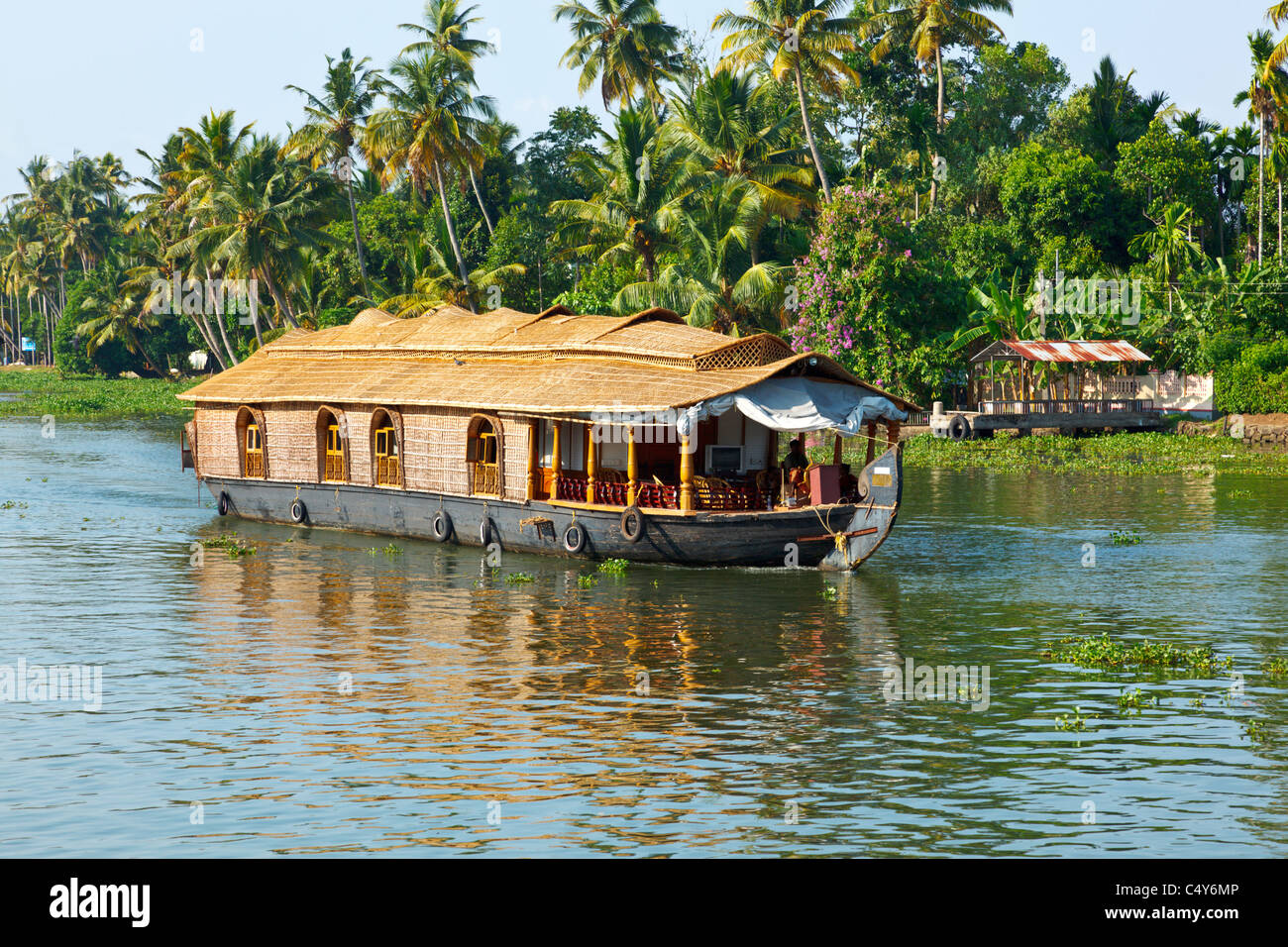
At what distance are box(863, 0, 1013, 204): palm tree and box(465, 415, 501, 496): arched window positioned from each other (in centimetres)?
3619

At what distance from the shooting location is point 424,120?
1898 inches

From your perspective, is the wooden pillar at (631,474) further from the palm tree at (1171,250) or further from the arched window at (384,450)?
the palm tree at (1171,250)

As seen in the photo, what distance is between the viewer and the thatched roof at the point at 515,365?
2109 cm

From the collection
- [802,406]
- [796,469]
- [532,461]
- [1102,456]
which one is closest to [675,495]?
[796,469]

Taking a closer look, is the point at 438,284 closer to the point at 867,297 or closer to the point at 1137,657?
the point at 867,297

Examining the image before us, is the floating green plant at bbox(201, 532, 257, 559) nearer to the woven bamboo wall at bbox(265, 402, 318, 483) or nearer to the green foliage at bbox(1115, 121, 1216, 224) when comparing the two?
the woven bamboo wall at bbox(265, 402, 318, 483)

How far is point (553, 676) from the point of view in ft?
49.2

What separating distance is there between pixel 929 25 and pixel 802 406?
1499 inches

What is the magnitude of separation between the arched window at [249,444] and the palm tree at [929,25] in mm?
34311

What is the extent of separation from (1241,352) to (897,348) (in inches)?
421
